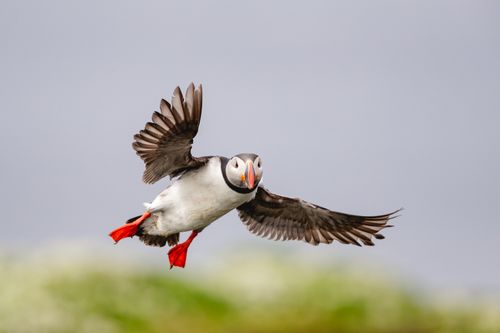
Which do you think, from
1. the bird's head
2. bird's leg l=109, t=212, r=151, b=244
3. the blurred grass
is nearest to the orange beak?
the bird's head

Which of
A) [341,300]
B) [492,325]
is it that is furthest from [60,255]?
[492,325]

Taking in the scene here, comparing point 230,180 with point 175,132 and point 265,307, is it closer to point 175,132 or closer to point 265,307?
point 175,132

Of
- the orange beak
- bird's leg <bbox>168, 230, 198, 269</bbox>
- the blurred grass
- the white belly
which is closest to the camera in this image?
the orange beak

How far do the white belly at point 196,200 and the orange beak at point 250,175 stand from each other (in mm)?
573

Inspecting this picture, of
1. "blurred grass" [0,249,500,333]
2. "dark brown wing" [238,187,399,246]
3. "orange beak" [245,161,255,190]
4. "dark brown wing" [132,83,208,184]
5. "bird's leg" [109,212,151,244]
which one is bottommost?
"orange beak" [245,161,255,190]

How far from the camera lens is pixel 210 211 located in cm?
1341

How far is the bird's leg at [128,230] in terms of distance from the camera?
46.8 ft

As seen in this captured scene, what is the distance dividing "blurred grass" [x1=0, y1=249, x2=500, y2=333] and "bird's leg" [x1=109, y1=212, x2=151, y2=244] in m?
10.8

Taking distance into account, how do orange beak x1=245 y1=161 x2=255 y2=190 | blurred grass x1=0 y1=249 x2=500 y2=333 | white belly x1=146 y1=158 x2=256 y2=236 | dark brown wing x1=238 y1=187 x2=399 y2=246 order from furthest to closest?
blurred grass x1=0 y1=249 x2=500 y2=333, dark brown wing x1=238 y1=187 x2=399 y2=246, white belly x1=146 y1=158 x2=256 y2=236, orange beak x1=245 y1=161 x2=255 y2=190

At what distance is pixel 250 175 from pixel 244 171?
5.1 inches

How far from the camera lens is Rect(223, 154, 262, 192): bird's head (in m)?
12.7

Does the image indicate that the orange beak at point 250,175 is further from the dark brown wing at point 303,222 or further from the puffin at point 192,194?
the dark brown wing at point 303,222

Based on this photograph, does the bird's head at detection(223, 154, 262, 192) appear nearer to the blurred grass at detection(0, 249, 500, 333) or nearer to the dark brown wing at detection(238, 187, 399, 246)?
the dark brown wing at detection(238, 187, 399, 246)

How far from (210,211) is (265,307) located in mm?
13614
